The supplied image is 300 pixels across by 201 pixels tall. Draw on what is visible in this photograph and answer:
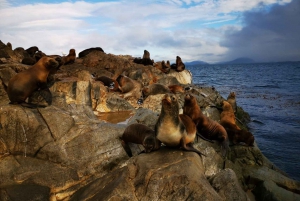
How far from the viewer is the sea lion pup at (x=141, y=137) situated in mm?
5750

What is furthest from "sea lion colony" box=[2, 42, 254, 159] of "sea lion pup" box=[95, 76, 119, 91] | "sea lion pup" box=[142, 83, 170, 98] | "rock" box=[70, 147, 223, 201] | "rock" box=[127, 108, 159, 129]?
"sea lion pup" box=[95, 76, 119, 91]

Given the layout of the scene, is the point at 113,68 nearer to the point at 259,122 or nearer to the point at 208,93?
the point at 208,93

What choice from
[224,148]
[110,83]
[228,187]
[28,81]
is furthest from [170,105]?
[110,83]

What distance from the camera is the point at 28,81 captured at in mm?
7086

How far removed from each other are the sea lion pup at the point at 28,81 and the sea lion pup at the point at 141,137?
2330mm

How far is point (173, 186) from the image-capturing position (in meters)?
4.65

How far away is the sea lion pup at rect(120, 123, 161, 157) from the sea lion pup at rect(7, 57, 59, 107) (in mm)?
2330

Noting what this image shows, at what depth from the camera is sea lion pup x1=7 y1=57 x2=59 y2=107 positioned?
6828mm

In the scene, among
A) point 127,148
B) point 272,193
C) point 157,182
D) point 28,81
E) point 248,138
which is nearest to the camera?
point 157,182

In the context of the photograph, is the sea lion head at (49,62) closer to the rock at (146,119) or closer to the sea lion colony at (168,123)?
the sea lion colony at (168,123)

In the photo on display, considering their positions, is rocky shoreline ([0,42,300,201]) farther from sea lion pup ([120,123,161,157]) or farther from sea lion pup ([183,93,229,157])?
sea lion pup ([183,93,229,157])

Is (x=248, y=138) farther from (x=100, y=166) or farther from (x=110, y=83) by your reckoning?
(x=110, y=83)

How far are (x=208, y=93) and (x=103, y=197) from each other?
35.5 feet

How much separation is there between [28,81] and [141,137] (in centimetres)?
305
